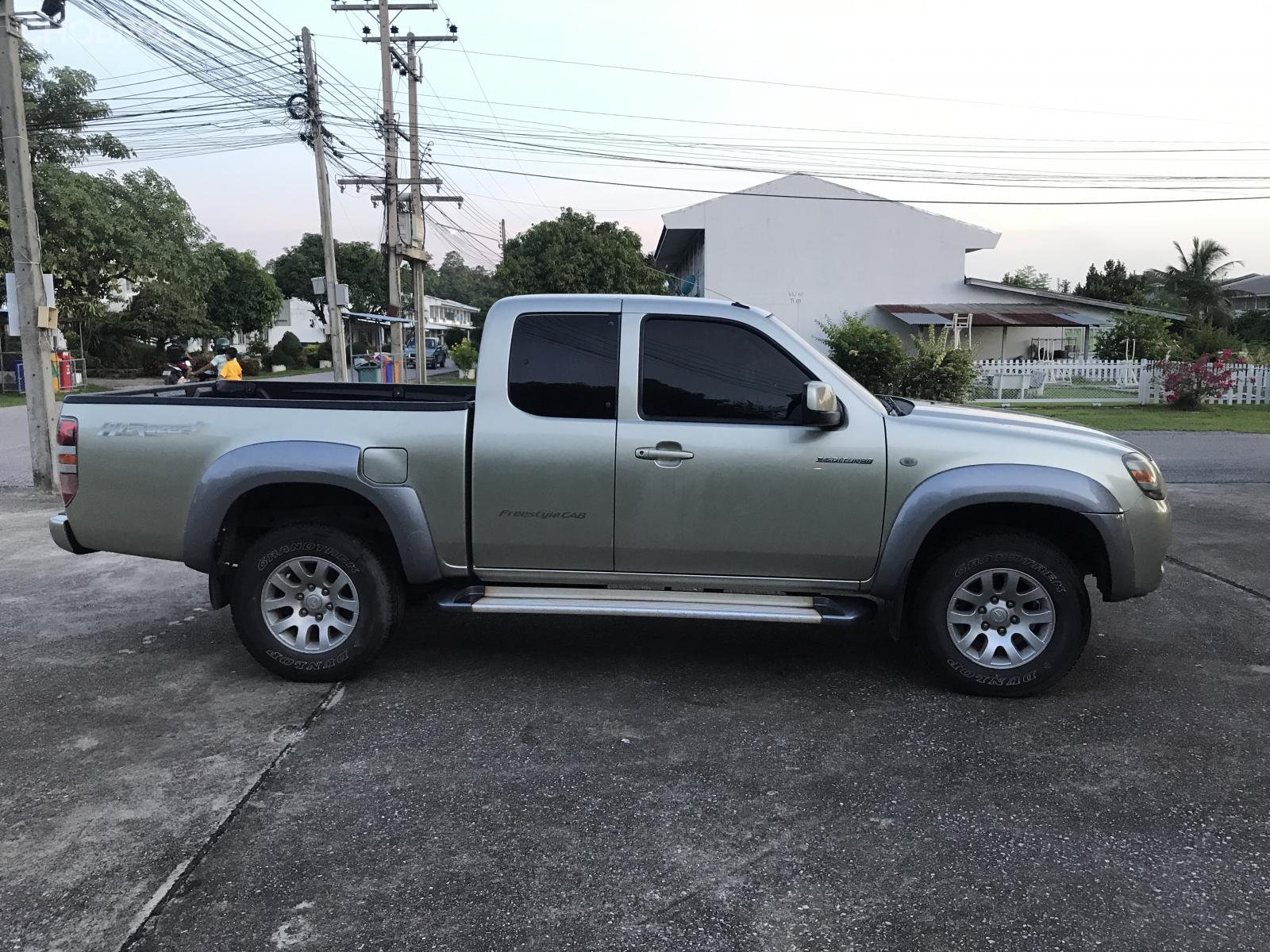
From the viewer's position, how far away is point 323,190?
23.1m

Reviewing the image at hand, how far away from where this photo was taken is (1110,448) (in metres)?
4.68

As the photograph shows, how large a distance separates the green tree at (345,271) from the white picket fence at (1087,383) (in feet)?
216

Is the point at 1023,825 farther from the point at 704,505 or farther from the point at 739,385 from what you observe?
the point at 739,385

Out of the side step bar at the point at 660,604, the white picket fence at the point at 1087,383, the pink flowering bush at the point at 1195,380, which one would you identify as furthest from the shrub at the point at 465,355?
the side step bar at the point at 660,604

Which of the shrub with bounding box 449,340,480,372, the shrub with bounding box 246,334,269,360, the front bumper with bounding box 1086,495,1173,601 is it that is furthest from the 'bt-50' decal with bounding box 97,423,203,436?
the shrub with bounding box 246,334,269,360

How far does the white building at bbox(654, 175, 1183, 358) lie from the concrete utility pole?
2745cm

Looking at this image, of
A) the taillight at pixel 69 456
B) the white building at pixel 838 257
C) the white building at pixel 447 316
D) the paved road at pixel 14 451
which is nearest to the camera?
the taillight at pixel 69 456

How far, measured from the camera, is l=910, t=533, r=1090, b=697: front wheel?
459 centimetres

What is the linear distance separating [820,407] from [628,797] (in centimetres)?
192

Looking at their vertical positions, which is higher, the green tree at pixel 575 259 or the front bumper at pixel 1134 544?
the green tree at pixel 575 259

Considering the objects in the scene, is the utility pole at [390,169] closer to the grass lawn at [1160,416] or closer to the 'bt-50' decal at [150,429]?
the grass lawn at [1160,416]

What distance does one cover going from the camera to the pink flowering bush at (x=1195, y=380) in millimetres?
22219

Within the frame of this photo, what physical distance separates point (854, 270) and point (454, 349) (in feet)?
62.1

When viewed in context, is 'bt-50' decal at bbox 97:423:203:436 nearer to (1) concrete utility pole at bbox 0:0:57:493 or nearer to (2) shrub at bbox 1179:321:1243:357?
(1) concrete utility pole at bbox 0:0:57:493
